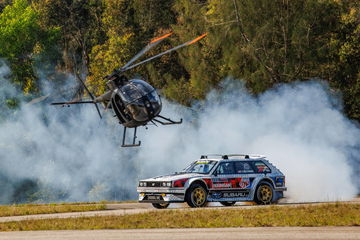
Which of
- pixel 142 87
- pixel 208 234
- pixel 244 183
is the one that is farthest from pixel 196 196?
pixel 208 234

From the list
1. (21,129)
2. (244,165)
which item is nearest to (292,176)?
(244,165)

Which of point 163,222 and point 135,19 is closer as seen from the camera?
point 163,222

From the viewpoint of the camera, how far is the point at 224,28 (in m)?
43.7

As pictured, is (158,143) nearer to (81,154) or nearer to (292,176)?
(81,154)

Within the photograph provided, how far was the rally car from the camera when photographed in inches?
878

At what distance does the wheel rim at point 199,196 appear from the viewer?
22.5 meters

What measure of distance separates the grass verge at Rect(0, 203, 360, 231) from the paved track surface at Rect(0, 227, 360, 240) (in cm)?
83

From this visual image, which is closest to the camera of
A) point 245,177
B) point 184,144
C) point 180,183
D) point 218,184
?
point 180,183

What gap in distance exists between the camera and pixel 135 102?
25609 millimetres

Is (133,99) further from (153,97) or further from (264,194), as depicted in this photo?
(264,194)

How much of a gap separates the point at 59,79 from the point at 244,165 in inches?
1454

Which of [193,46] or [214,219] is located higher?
[193,46]

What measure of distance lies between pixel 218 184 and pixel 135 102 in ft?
15.7

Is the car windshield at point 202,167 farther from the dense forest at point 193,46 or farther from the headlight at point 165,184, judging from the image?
the dense forest at point 193,46
